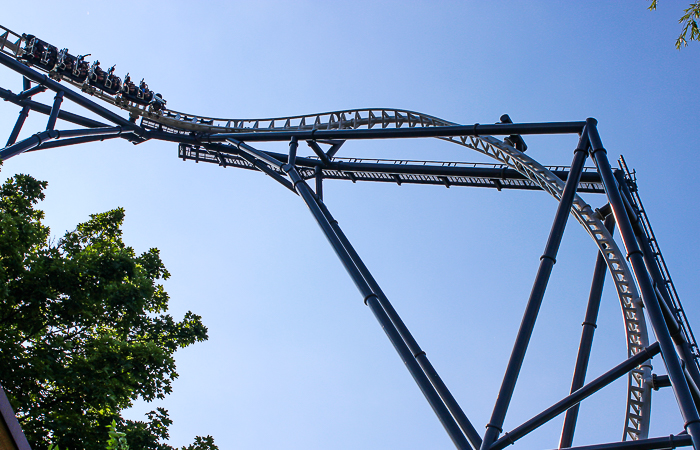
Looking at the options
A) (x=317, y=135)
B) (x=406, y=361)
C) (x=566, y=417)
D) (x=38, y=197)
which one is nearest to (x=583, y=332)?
(x=566, y=417)

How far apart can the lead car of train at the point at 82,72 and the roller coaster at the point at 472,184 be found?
0.11 feet

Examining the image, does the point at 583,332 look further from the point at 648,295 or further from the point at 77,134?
the point at 77,134

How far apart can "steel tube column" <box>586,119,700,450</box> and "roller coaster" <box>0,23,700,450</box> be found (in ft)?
0.04

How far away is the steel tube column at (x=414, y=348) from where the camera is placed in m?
6.31

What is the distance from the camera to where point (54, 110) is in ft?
43.8

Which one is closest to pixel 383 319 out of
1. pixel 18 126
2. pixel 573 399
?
pixel 573 399

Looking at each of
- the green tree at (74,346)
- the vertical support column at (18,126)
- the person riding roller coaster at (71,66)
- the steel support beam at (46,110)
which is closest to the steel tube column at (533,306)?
the green tree at (74,346)

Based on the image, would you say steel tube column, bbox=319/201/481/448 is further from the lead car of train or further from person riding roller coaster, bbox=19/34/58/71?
person riding roller coaster, bbox=19/34/58/71

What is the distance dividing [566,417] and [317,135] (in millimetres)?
5968

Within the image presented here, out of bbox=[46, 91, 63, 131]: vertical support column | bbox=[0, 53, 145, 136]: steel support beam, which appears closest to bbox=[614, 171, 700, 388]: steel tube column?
bbox=[46, 91, 63, 131]: vertical support column

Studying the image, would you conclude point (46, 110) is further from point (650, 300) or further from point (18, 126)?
point (650, 300)

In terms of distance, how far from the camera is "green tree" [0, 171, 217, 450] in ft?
24.3

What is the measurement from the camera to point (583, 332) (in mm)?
9461

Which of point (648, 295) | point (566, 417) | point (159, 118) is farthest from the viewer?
point (159, 118)
